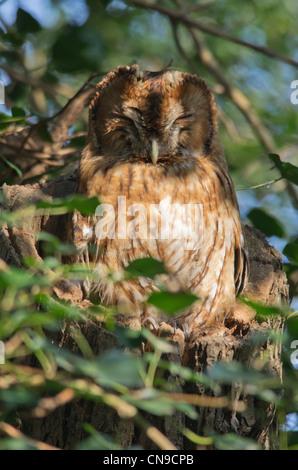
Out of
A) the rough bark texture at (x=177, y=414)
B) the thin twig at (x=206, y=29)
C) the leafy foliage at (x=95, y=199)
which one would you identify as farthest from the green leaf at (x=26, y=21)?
the rough bark texture at (x=177, y=414)

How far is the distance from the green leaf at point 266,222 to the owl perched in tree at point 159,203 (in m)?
0.18

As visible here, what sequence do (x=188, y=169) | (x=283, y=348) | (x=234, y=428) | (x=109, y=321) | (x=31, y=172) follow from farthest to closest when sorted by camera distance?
(x=31, y=172) < (x=188, y=169) < (x=283, y=348) < (x=234, y=428) < (x=109, y=321)

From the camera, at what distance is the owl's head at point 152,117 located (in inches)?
88.0

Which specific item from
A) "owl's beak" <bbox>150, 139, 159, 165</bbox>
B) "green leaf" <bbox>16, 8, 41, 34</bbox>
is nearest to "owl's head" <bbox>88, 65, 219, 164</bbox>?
"owl's beak" <bbox>150, 139, 159, 165</bbox>

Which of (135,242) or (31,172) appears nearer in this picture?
(135,242)

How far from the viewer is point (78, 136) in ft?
9.05

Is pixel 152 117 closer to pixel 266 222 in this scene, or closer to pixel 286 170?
pixel 286 170

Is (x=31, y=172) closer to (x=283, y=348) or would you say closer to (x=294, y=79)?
(x=283, y=348)

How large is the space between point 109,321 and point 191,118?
1358 mm

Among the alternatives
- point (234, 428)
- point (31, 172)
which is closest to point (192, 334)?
point (234, 428)

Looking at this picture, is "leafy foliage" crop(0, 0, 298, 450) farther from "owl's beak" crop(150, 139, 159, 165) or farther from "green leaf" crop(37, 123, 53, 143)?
"owl's beak" crop(150, 139, 159, 165)

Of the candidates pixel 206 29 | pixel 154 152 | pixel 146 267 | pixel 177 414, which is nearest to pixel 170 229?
pixel 154 152

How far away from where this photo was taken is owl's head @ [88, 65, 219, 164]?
88.0 inches

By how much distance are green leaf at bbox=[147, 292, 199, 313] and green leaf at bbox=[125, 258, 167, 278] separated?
7cm
